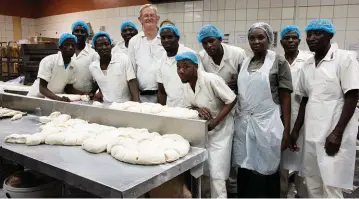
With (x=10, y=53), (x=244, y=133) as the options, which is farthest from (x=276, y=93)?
(x=10, y=53)

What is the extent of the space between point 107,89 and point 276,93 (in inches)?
55.2

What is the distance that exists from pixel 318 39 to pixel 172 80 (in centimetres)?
107

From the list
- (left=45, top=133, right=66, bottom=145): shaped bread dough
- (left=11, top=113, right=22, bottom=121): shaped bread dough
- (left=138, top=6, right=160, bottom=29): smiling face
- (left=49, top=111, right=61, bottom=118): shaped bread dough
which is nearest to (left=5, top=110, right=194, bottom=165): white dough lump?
(left=45, top=133, right=66, bottom=145): shaped bread dough

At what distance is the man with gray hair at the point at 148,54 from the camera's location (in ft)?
8.53

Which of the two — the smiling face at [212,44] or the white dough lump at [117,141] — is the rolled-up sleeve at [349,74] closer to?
the smiling face at [212,44]

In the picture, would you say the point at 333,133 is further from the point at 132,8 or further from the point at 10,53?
the point at 10,53

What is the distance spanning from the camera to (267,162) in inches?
71.6

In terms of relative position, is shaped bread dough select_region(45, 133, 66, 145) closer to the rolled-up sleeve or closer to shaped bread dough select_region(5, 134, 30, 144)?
shaped bread dough select_region(5, 134, 30, 144)

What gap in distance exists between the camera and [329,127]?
1680 millimetres

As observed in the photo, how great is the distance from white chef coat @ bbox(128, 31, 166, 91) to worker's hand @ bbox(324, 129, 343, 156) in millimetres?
1492

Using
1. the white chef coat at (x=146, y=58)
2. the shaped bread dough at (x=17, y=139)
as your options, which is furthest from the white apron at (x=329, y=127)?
the shaped bread dough at (x=17, y=139)

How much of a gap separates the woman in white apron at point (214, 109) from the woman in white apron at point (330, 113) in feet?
1.65

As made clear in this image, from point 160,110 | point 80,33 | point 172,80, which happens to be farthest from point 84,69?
point 160,110

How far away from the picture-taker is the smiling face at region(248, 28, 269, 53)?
1775 millimetres
